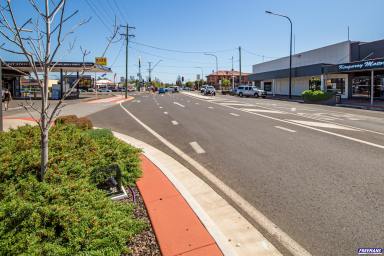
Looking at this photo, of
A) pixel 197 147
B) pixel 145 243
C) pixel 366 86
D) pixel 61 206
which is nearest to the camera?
pixel 145 243

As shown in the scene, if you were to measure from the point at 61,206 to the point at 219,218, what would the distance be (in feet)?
6.74

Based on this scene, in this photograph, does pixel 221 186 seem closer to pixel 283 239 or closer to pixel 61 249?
pixel 283 239

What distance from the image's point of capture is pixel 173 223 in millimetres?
4273

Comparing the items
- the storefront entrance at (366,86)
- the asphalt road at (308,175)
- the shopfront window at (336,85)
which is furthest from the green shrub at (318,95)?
the asphalt road at (308,175)

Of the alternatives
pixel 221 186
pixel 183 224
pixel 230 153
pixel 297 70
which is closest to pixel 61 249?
pixel 183 224

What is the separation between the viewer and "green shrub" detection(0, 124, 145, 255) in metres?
3.47

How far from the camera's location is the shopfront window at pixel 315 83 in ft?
152

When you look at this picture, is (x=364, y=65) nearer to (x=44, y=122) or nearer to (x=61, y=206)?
(x=44, y=122)

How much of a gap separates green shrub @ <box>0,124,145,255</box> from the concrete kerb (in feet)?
2.92

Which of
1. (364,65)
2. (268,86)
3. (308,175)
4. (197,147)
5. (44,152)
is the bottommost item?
(308,175)

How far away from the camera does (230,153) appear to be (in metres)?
8.86

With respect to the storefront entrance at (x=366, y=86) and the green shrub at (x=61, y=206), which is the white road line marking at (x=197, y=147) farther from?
the storefront entrance at (x=366, y=86)

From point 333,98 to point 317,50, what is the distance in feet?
53.8

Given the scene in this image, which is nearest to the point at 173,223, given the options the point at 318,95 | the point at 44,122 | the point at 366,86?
the point at 44,122
